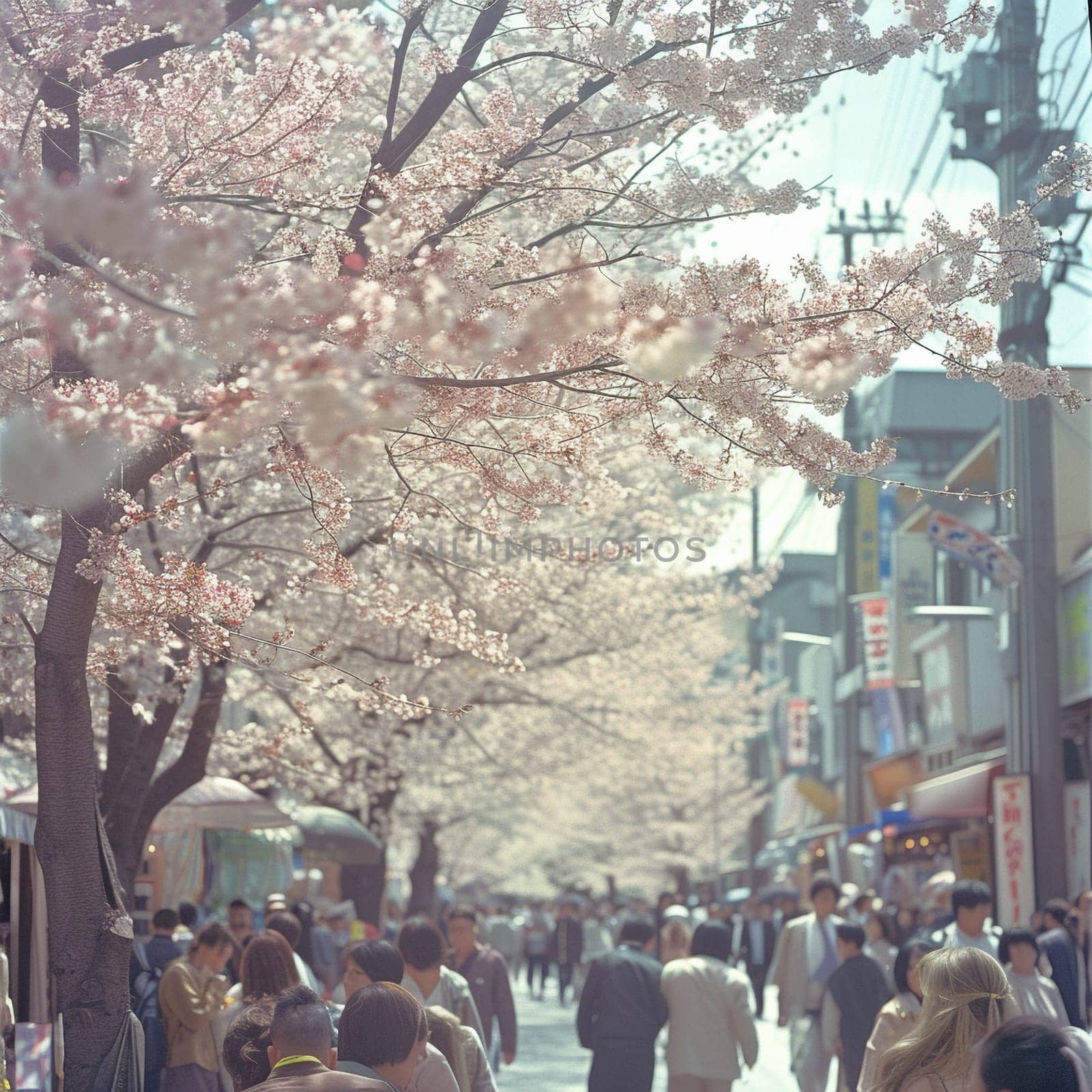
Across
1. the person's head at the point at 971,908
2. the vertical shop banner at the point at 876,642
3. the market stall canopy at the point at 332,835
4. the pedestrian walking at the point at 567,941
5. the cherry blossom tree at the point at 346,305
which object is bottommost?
the pedestrian walking at the point at 567,941

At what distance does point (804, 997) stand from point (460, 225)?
26.5 ft

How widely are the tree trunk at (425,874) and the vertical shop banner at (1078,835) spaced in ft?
39.8

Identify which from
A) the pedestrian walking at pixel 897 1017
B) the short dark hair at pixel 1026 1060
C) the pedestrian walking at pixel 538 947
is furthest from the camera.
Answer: the pedestrian walking at pixel 538 947

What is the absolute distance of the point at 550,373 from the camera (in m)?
5.92

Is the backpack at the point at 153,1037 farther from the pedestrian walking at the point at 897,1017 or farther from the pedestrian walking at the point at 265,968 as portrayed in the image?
the pedestrian walking at the point at 897,1017

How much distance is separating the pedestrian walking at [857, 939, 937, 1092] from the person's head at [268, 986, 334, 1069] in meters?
2.10

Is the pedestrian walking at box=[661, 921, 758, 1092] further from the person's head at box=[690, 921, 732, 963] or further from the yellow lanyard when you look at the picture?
the yellow lanyard

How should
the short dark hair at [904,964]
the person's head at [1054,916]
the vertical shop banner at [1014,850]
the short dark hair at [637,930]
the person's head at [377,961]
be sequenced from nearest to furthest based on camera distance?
the person's head at [377,961] → the short dark hair at [904,964] → the short dark hair at [637,930] → the person's head at [1054,916] → the vertical shop banner at [1014,850]

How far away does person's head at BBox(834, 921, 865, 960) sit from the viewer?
35.4ft

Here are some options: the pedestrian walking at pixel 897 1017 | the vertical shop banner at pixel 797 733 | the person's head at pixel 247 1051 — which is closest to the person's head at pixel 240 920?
the pedestrian walking at pixel 897 1017

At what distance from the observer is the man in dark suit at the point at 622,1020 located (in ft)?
32.1

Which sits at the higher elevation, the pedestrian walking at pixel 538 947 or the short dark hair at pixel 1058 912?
the short dark hair at pixel 1058 912

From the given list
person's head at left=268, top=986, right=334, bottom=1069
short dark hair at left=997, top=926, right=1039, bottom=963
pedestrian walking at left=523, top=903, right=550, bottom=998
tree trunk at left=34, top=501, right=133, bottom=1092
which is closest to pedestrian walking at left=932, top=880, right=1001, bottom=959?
short dark hair at left=997, top=926, right=1039, bottom=963

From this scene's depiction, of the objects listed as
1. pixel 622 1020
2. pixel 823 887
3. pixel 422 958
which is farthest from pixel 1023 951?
pixel 823 887
